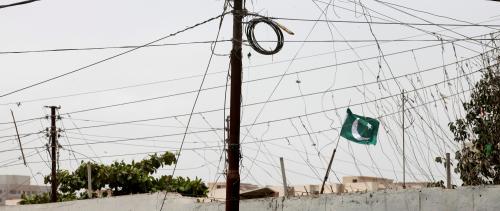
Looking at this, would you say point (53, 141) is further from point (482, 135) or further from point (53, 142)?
point (482, 135)

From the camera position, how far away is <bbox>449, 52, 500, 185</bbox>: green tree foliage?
51.3 feet

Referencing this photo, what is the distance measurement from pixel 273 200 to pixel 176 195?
341cm

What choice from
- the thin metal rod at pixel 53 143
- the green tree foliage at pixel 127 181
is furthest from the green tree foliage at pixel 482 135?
the thin metal rod at pixel 53 143

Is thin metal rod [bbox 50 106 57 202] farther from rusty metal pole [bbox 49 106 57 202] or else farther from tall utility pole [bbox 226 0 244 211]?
tall utility pole [bbox 226 0 244 211]

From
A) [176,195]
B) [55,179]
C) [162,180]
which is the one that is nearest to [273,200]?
[176,195]

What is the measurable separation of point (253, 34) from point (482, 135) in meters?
6.70

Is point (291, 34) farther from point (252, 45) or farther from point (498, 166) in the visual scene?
point (498, 166)

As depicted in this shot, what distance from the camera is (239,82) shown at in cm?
1180

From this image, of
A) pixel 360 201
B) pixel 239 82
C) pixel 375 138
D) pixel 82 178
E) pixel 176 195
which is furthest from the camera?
pixel 82 178

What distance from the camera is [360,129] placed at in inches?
548

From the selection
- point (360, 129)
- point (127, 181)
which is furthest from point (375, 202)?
point (127, 181)

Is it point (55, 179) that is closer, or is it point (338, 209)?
point (338, 209)

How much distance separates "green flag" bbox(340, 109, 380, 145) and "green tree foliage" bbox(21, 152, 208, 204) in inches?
473

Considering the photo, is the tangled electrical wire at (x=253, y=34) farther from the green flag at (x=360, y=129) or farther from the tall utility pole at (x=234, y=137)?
the green flag at (x=360, y=129)
